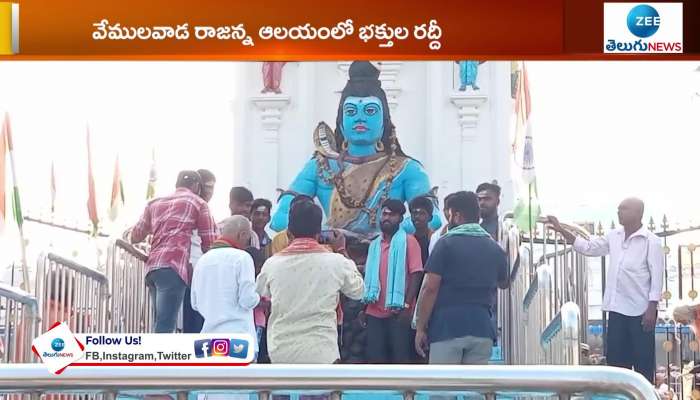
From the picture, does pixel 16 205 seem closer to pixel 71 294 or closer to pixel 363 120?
pixel 71 294

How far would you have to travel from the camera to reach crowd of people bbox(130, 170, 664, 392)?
404 centimetres

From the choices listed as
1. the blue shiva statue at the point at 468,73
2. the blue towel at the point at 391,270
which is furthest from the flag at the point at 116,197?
the blue shiva statue at the point at 468,73

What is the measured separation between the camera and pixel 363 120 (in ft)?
13.6

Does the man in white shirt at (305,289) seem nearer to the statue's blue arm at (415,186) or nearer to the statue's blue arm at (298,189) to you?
the statue's blue arm at (298,189)

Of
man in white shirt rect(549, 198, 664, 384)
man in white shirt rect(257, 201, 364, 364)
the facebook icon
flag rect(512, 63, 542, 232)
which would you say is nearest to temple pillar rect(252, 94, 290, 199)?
man in white shirt rect(257, 201, 364, 364)

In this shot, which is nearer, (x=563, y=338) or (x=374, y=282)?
(x=563, y=338)

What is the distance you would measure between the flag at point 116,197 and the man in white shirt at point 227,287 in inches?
14.0

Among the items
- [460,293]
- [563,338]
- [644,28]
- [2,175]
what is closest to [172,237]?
[2,175]

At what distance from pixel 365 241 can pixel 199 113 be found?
76cm

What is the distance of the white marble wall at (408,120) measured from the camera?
4027 millimetres

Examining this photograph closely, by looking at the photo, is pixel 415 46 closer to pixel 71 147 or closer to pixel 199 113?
pixel 199 113

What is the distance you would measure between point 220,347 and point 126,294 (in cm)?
39

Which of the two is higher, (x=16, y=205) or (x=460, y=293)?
(x=16, y=205)

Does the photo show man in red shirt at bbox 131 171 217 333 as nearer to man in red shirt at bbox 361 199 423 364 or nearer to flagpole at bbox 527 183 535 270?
man in red shirt at bbox 361 199 423 364
